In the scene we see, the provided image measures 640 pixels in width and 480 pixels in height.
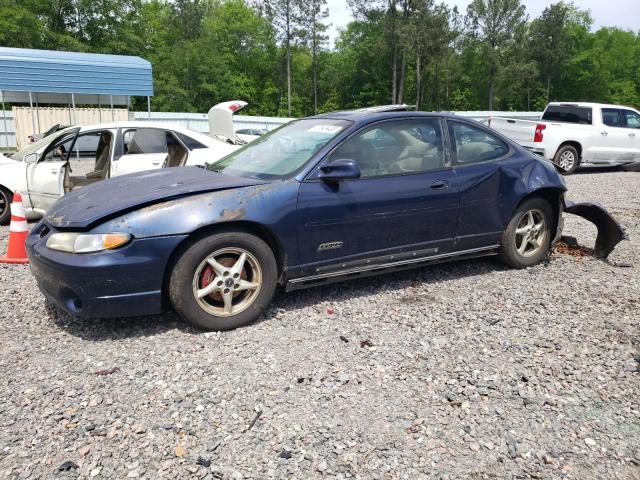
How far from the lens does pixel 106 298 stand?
3.44 m

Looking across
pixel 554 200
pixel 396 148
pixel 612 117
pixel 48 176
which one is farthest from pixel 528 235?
pixel 612 117

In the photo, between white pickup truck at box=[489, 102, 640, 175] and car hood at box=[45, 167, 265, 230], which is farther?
white pickup truck at box=[489, 102, 640, 175]

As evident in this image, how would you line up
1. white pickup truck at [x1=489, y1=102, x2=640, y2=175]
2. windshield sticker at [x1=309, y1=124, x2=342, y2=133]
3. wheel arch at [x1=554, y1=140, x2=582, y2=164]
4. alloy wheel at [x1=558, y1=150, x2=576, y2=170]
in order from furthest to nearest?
alloy wheel at [x1=558, y1=150, x2=576, y2=170] < wheel arch at [x1=554, y1=140, x2=582, y2=164] < white pickup truck at [x1=489, y1=102, x2=640, y2=175] < windshield sticker at [x1=309, y1=124, x2=342, y2=133]

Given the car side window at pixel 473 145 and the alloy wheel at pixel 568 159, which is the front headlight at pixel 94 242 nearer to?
the car side window at pixel 473 145

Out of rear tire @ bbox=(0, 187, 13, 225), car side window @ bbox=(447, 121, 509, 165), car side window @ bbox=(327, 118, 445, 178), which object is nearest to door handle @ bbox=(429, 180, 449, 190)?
car side window @ bbox=(327, 118, 445, 178)

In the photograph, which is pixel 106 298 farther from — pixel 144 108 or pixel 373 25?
pixel 373 25

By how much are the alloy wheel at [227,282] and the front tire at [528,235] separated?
2.54m

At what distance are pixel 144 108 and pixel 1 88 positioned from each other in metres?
30.2

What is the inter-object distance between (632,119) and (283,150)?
44.7ft

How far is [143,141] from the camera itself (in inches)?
293

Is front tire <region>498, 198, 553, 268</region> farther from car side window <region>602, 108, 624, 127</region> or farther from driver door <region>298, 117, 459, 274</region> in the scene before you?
car side window <region>602, 108, 624, 127</region>

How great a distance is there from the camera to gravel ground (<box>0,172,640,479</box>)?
2447 millimetres

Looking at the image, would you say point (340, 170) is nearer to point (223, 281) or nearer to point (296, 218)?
point (296, 218)

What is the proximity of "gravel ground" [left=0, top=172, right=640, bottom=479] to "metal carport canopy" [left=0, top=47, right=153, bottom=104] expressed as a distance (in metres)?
20.4
